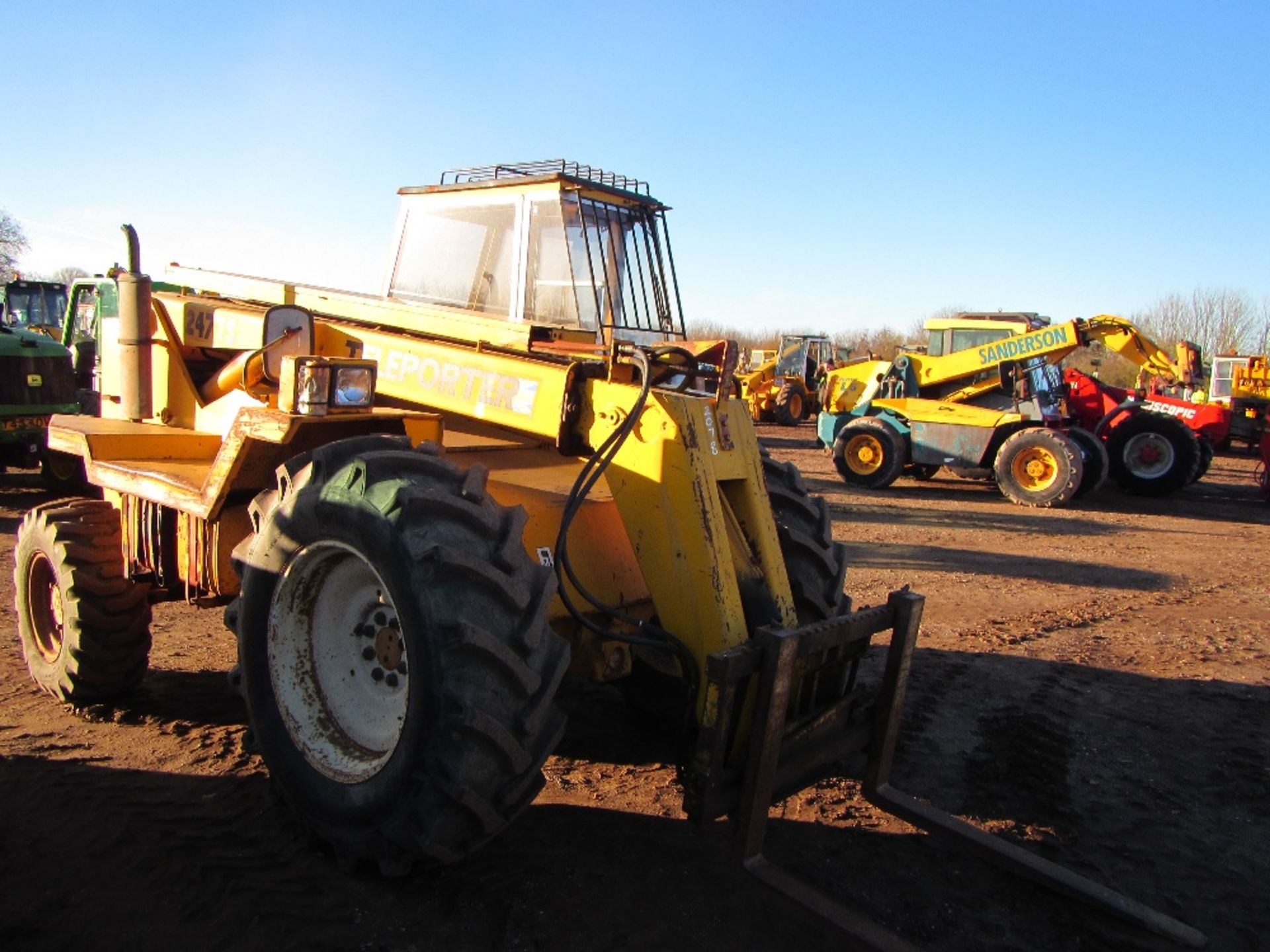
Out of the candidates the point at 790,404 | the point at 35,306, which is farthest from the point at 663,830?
the point at 790,404

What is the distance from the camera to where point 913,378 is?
588 inches

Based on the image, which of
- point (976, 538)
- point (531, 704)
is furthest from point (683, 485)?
point (976, 538)

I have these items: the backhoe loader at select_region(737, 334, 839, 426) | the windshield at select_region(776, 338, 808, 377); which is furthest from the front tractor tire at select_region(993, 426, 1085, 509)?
the windshield at select_region(776, 338, 808, 377)

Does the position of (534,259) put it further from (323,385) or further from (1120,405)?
(1120,405)

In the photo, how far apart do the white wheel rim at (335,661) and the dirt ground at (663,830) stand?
387mm

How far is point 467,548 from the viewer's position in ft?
9.40

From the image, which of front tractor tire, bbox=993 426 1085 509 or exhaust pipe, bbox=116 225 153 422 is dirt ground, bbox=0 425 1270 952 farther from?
front tractor tire, bbox=993 426 1085 509

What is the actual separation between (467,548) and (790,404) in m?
22.8

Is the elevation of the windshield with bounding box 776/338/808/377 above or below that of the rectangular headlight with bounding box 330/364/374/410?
above

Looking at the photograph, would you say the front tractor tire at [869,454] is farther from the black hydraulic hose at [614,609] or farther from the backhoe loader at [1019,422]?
the black hydraulic hose at [614,609]

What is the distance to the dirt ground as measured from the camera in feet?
9.72

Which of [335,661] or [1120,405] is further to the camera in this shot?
[1120,405]

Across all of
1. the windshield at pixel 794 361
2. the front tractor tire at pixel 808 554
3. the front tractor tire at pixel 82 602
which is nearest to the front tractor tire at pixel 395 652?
the front tractor tire at pixel 808 554

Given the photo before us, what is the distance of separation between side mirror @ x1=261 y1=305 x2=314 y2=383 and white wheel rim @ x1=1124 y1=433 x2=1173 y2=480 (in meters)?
14.2
